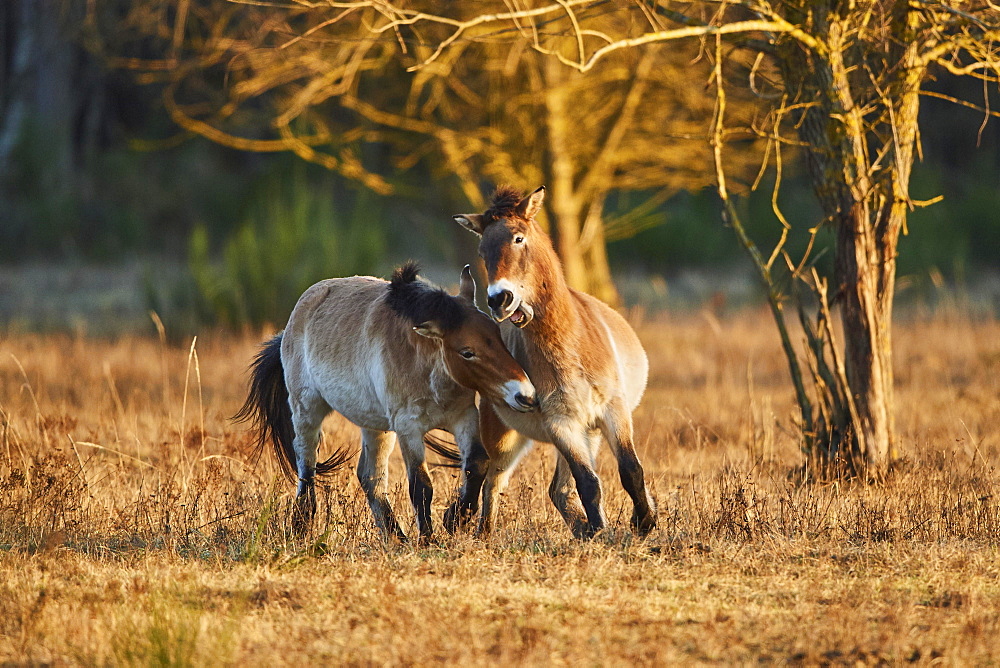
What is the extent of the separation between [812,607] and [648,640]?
2.64 ft

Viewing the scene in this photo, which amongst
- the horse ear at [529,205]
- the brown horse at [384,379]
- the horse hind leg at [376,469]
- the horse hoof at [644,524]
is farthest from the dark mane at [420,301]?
the horse hoof at [644,524]

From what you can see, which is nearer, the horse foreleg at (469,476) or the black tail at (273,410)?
the horse foreleg at (469,476)

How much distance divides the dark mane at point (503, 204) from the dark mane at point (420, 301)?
433 millimetres

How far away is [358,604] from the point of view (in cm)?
436

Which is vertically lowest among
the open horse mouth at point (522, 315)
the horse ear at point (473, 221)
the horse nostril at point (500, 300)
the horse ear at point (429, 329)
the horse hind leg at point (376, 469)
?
the horse hind leg at point (376, 469)

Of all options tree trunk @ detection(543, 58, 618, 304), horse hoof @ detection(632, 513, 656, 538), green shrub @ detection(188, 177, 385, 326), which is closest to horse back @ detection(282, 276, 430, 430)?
horse hoof @ detection(632, 513, 656, 538)

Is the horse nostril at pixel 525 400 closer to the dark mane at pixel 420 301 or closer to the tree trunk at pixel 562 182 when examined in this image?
the dark mane at pixel 420 301

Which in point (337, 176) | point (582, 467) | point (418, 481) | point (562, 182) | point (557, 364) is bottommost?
point (418, 481)

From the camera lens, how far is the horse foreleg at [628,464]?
205 inches

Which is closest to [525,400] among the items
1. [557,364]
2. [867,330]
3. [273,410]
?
[557,364]

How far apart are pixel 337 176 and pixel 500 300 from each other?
24.9 metres

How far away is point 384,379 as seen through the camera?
5.62 m

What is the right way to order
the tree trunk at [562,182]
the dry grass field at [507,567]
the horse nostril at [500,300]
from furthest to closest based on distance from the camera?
the tree trunk at [562,182]
the horse nostril at [500,300]
the dry grass field at [507,567]

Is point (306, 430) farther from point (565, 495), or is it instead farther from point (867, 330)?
point (867, 330)
